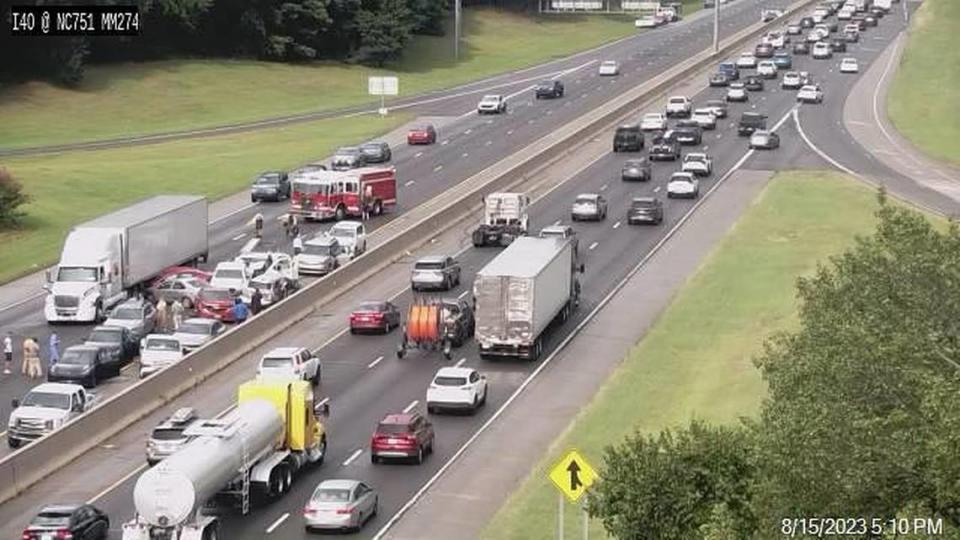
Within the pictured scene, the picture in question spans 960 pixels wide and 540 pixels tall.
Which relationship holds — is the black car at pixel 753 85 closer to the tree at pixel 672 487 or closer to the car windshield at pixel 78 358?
the car windshield at pixel 78 358

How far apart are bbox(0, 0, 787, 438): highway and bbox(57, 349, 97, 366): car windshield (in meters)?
1.05

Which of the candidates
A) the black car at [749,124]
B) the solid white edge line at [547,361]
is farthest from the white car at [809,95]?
the solid white edge line at [547,361]

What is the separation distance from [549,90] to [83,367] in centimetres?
8850

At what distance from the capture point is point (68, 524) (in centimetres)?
4306

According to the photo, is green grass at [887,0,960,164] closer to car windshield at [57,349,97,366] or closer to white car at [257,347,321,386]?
white car at [257,347,321,386]

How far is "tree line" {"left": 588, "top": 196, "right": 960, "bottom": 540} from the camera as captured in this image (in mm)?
28109

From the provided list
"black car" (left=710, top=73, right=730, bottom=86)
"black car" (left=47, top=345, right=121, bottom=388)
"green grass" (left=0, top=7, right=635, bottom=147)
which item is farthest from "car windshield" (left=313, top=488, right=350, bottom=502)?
"black car" (left=710, top=73, right=730, bottom=86)

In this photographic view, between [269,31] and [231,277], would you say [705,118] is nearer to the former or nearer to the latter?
[269,31]

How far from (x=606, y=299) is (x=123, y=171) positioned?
4060 centimetres

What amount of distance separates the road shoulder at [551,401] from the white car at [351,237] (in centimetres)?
1286

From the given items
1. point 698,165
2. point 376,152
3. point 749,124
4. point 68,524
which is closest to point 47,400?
point 68,524

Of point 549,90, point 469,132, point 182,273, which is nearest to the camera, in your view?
point 182,273

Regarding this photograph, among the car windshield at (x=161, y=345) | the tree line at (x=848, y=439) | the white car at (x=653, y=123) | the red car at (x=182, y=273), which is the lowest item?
the white car at (x=653, y=123)

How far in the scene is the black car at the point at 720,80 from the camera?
151875 millimetres
